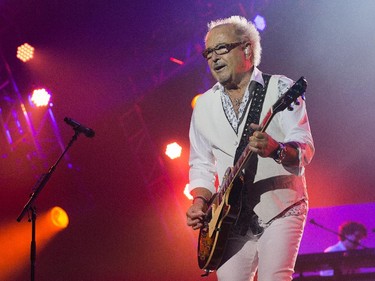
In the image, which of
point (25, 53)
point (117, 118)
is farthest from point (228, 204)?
point (25, 53)

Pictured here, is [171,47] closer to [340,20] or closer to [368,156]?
[340,20]

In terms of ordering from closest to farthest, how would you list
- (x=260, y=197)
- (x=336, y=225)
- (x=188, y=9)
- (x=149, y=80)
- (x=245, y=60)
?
(x=260, y=197) < (x=245, y=60) < (x=336, y=225) < (x=188, y=9) < (x=149, y=80)

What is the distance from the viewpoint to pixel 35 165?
31.1 feet

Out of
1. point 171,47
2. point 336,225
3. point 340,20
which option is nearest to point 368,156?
point 336,225

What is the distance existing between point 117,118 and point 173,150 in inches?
50.4

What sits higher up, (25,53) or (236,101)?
(25,53)

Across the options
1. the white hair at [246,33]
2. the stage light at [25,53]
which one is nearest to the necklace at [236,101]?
the white hair at [246,33]

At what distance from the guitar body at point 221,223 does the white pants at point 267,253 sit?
97 millimetres

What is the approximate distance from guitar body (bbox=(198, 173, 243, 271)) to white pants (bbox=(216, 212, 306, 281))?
10cm

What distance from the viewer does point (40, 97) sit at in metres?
9.46

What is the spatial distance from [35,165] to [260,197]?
7.15 metres

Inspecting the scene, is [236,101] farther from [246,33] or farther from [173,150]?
[173,150]

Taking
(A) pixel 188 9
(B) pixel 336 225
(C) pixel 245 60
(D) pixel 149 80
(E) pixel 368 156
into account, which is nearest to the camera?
(C) pixel 245 60

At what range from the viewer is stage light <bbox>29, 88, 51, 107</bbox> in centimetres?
944
